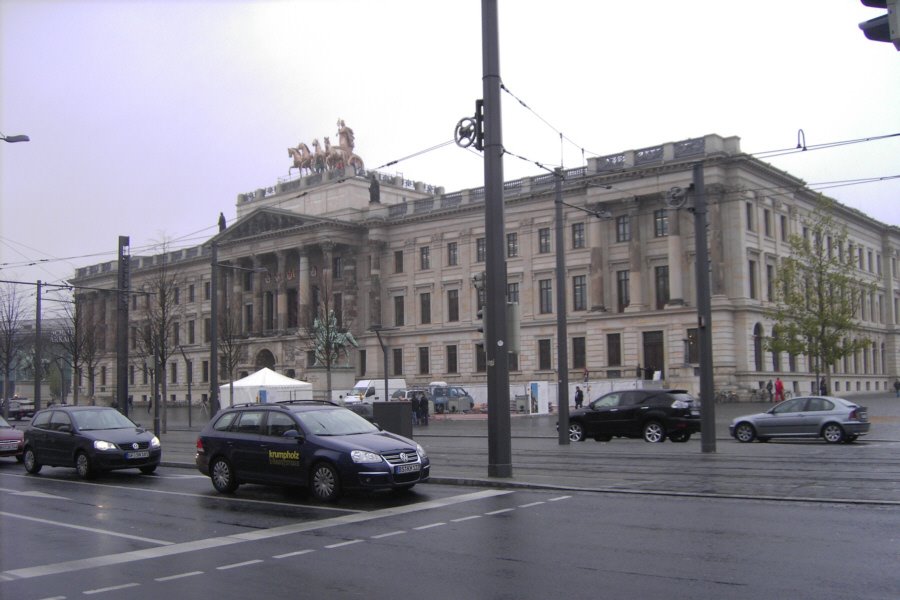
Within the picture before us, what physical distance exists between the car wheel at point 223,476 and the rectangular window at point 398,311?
209ft

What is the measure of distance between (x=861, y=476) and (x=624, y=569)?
908 centimetres

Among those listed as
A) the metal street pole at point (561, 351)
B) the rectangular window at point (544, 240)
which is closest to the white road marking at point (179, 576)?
the metal street pole at point (561, 351)

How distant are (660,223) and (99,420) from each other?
50122 millimetres

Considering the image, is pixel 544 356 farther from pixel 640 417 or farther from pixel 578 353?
pixel 640 417

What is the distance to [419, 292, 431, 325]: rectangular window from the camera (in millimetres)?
77188

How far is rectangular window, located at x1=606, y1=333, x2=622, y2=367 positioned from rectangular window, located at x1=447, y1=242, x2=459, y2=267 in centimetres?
1571

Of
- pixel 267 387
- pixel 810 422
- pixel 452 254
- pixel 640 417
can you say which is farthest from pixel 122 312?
pixel 452 254

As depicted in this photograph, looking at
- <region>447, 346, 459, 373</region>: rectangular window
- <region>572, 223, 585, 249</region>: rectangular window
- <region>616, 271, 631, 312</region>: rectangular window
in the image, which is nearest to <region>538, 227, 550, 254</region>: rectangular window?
<region>572, 223, 585, 249</region>: rectangular window

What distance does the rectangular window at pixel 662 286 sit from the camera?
208ft

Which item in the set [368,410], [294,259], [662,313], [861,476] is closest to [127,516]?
[861,476]

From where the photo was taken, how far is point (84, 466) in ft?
61.4

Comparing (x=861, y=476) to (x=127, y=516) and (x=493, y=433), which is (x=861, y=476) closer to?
(x=493, y=433)

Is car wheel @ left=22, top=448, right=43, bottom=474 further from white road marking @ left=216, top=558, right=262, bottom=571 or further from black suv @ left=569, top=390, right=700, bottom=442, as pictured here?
black suv @ left=569, top=390, right=700, bottom=442

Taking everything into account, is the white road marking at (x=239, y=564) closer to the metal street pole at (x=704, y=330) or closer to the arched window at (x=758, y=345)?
the metal street pole at (x=704, y=330)
